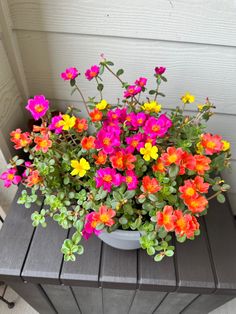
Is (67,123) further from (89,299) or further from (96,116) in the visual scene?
(89,299)

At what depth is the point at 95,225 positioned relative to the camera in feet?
1.68

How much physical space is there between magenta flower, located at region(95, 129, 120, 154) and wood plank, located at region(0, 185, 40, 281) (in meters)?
0.36

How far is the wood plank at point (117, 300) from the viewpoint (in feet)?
2.48

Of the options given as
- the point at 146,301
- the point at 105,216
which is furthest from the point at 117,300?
the point at 105,216

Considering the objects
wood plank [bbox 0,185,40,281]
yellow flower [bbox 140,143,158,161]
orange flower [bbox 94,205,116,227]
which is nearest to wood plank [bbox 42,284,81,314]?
wood plank [bbox 0,185,40,281]

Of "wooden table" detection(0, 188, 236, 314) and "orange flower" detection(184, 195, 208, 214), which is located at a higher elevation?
"orange flower" detection(184, 195, 208, 214)

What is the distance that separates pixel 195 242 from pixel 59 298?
1.46ft

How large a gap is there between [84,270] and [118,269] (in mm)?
82

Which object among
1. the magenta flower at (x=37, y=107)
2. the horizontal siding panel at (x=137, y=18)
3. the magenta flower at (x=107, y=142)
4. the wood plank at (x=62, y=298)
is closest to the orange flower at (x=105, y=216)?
the magenta flower at (x=107, y=142)

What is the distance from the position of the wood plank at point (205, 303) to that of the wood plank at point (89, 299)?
0.28 metres

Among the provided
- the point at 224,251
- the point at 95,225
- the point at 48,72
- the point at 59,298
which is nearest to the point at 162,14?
the point at 48,72

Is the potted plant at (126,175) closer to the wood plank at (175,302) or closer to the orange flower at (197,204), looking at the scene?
the orange flower at (197,204)

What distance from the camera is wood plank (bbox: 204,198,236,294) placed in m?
0.67

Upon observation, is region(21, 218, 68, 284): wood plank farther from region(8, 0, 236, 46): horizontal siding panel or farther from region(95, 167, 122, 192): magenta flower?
region(8, 0, 236, 46): horizontal siding panel
